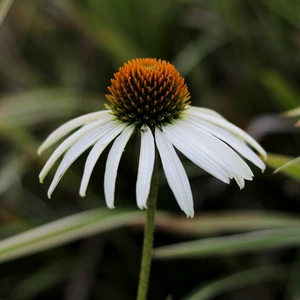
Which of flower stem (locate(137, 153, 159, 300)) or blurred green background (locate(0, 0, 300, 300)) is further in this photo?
blurred green background (locate(0, 0, 300, 300))

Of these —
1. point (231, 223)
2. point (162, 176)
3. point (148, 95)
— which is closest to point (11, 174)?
point (162, 176)

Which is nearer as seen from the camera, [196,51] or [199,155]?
[199,155]

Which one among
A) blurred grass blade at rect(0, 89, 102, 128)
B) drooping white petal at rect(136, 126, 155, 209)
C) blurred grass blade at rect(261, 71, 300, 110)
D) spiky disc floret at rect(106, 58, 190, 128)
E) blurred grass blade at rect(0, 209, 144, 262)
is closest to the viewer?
drooping white petal at rect(136, 126, 155, 209)

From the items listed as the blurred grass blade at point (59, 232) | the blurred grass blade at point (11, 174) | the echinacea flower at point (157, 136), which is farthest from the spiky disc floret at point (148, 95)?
the blurred grass blade at point (11, 174)

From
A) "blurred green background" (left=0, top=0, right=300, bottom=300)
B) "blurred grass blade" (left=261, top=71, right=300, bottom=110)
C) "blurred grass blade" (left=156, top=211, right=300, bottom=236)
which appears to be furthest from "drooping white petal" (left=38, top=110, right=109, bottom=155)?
"blurred grass blade" (left=261, top=71, right=300, bottom=110)

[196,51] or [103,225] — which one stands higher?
[196,51]

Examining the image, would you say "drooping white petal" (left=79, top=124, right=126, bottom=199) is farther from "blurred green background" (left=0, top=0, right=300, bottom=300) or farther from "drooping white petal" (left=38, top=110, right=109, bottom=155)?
"blurred green background" (left=0, top=0, right=300, bottom=300)

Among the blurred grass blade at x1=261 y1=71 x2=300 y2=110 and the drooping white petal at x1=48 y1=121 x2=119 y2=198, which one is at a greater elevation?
the blurred grass blade at x1=261 y1=71 x2=300 y2=110

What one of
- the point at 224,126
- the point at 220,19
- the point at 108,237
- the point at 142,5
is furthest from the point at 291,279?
the point at 142,5

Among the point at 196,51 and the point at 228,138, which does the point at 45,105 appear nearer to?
the point at 196,51
